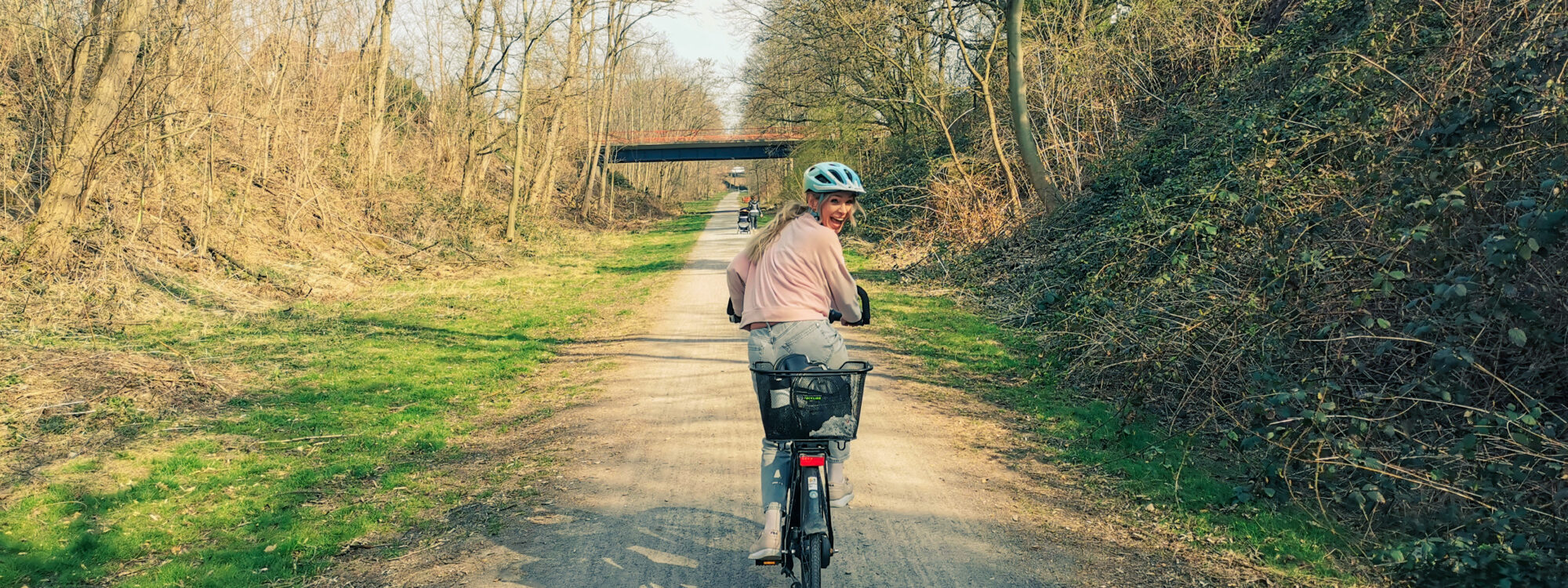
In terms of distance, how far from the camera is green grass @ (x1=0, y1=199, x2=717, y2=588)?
479cm

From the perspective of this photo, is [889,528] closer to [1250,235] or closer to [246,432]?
[1250,235]

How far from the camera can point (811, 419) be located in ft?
11.8

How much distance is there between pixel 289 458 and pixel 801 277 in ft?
15.5

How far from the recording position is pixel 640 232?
3806 centimetres

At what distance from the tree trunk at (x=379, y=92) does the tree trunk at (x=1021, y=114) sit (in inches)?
587

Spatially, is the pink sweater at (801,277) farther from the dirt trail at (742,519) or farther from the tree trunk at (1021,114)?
the tree trunk at (1021,114)

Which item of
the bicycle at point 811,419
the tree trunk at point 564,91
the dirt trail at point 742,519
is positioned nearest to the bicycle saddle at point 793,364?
the bicycle at point 811,419

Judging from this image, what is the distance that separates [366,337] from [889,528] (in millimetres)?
8959

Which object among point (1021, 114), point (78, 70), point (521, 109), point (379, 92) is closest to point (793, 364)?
point (1021, 114)

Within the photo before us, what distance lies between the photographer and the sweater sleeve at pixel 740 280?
13.3 feet

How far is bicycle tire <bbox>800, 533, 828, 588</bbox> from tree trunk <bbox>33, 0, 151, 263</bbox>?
40.3ft

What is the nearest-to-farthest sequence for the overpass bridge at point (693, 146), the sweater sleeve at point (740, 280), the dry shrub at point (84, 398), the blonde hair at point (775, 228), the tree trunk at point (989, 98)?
the blonde hair at point (775, 228), the sweater sleeve at point (740, 280), the dry shrub at point (84, 398), the tree trunk at point (989, 98), the overpass bridge at point (693, 146)

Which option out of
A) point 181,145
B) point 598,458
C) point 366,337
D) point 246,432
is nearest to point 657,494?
point 598,458

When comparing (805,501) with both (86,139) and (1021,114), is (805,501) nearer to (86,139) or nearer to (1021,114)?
(1021,114)
